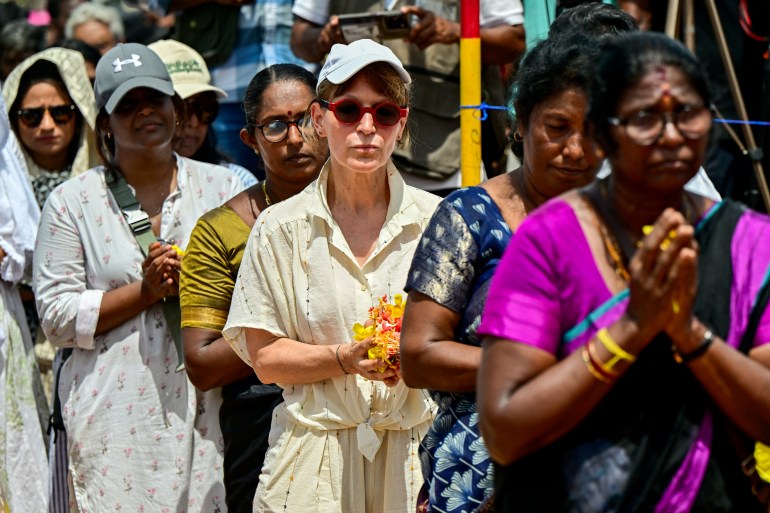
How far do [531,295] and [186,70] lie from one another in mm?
4767

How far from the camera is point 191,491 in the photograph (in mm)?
5219

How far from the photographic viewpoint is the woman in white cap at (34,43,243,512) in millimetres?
5273

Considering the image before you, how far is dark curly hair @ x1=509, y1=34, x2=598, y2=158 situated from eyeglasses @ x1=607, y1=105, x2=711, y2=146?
0.76 m

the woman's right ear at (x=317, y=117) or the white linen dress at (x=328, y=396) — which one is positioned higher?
the woman's right ear at (x=317, y=117)

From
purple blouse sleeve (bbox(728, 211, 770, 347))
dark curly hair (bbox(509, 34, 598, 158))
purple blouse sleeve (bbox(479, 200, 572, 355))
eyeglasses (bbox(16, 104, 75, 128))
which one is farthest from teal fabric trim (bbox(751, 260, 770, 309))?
eyeglasses (bbox(16, 104, 75, 128))

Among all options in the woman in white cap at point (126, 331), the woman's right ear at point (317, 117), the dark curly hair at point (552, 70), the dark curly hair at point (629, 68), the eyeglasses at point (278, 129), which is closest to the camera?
the dark curly hair at point (629, 68)

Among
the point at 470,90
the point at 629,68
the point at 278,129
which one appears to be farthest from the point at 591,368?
the point at 278,129

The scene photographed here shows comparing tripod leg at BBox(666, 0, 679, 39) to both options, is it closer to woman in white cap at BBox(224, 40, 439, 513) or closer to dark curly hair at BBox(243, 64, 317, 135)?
dark curly hair at BBox(243, 64, 317, 135)

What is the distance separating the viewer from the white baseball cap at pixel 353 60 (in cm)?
418

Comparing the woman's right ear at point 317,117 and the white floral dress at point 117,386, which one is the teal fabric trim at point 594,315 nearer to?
the woman's right ear at point 317,117

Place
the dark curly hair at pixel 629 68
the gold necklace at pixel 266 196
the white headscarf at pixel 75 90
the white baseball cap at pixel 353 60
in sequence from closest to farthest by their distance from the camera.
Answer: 1. the dark curly hair at pixel 629 68
2. the white baseball cap at pixel 353 60
3. the gold necklace at pixel 266 196
4. the white headscarf at pixel 75 90

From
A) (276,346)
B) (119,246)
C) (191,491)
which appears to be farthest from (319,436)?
(119,246)

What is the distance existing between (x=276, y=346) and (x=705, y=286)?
187 centimetres

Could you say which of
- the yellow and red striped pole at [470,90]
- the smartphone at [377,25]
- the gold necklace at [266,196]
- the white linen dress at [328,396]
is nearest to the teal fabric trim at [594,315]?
the white linen dress at [328,396]
